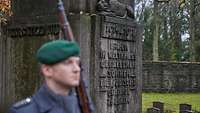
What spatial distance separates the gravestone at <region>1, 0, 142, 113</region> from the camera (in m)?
7.34

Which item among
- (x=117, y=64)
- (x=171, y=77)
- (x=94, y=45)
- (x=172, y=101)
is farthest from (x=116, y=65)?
Result: (x=171, y=77)

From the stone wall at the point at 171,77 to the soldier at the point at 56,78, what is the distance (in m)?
29.6

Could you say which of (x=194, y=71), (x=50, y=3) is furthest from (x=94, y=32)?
(x=194, y=71)

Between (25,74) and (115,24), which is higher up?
(115,24)

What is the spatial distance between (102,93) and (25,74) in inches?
45.1

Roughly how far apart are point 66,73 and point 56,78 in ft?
0.22

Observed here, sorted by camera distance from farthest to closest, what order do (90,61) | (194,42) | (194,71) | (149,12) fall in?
(149,12) < (194,42) < (194,71) < (90,61)

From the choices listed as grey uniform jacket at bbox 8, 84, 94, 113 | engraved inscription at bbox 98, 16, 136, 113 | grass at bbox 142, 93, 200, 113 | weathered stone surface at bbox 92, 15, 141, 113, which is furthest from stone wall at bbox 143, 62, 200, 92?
grey uniform jacket at bbox 8, 84, 94, 113

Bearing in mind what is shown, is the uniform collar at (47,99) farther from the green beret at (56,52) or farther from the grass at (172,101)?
the grass at (172,101)

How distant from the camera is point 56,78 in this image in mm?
3299

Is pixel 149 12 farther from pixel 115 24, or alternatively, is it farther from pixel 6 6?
pixel 115 24

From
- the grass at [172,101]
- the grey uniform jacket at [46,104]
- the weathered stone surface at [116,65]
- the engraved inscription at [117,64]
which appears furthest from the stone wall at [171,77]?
the grey uniform jacket at [46,104]

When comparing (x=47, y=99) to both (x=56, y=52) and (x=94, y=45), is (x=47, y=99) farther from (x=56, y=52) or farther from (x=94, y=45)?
(x=94, y=45)

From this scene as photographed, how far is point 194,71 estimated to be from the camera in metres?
34.2
